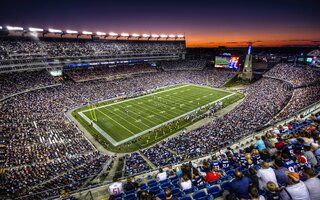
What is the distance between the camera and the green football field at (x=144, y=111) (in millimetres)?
31000

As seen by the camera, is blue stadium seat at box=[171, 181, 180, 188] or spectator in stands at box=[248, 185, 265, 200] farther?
blue stadium seat at box=[171, 181, 180, 188]

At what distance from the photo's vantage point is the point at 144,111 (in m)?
39.4

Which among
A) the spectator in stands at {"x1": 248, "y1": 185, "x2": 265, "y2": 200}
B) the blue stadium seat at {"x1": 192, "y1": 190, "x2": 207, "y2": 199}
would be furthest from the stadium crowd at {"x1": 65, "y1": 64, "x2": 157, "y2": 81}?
the spectator in stands at {"x1": 248, "y1": 185, "x2": 265, "y2": 200}

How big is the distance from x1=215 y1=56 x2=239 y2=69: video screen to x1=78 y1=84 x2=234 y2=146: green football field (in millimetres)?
21069

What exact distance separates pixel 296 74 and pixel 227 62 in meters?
26.2

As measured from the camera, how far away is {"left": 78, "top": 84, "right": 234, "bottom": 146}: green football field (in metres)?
31.0

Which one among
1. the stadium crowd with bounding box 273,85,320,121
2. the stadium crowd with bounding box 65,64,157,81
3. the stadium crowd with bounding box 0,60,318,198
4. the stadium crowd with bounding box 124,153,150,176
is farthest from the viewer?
the stadium crowd with bounding box 65,64,157,81

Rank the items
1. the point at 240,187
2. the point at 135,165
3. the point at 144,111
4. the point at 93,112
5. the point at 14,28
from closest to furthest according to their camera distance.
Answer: the point at 240,187, the point at 135,165, the point at 93,112, the point at 144,111, the point at 14,28

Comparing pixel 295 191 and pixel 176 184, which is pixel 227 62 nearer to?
pixel 176 184

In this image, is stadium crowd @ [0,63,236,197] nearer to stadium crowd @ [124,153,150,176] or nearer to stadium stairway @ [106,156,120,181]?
stadium crowd @ [124,153,150,176]

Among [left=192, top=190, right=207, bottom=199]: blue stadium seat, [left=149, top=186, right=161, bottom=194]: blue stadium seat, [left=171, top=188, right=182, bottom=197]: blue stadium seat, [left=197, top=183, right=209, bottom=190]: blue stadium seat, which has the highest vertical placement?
[left=192, top=190, right=207, bottom=199]: blue stadium seat

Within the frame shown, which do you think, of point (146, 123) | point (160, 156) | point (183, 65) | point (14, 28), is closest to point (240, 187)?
point (160, 156)

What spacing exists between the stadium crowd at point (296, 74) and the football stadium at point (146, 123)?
361mm

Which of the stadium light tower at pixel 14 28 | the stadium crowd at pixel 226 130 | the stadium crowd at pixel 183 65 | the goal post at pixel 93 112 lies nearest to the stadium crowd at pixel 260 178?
the stadium crowd at pixel 226 130
